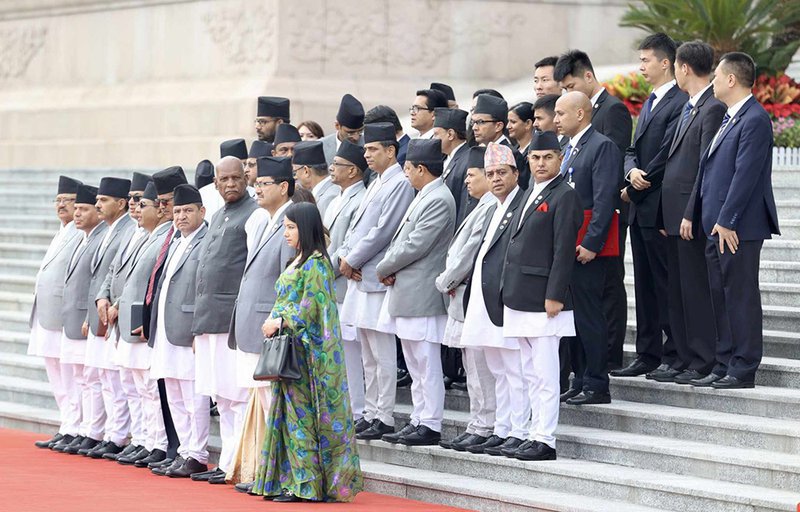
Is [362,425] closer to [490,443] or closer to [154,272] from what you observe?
[490,443]

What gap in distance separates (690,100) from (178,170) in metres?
3.59

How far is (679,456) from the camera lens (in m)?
9.70

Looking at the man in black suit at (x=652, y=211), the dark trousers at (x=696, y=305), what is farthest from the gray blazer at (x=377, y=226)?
the dark trousers at (x=696, y=305)

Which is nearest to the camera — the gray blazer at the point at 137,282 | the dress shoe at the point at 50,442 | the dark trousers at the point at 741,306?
A: the dark trousers at the point at 741,306

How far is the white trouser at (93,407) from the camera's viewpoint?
12961mm

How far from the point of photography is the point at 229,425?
11430 mm

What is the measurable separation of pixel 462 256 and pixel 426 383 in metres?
0.90

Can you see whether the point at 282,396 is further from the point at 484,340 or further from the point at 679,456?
the point at 679,456

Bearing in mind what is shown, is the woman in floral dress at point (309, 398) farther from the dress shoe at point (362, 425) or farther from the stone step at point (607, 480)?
the dress shoe at point (362, 425)

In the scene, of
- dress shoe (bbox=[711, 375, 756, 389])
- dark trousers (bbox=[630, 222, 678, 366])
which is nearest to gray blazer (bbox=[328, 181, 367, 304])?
dark trousers (bbox=[630, 222, 678, 366])

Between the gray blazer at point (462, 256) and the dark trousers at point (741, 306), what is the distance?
4.85 feet

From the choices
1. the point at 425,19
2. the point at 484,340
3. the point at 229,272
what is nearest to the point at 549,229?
the point at 484,340

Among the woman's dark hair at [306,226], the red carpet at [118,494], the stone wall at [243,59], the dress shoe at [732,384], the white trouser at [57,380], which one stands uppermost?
the stone wall at [243,59]

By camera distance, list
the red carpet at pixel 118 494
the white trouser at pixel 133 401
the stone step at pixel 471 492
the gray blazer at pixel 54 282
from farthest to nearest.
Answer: the gray blazer at pixel 54 282 → the white trouser at pixel 133 401 → the red carpet at pixel 118 494 → the stone step at pixel 471 492
